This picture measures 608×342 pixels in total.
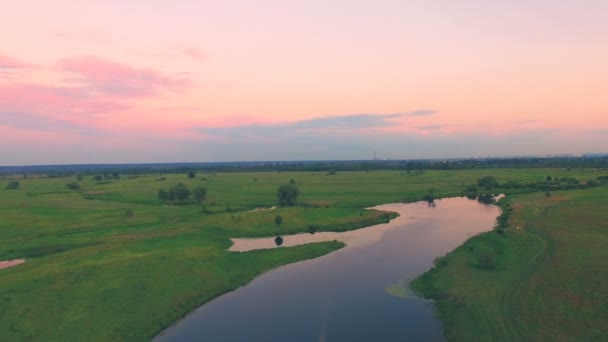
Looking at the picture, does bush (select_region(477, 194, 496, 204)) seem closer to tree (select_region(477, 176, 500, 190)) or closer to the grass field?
the grass field

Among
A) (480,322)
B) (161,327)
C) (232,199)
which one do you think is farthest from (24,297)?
(232,199)

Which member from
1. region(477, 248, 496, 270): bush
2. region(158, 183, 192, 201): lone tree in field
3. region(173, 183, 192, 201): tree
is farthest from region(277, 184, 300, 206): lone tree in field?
region(477, 248, 496, 270): bush

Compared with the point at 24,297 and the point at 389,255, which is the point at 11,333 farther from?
the point at 389,255

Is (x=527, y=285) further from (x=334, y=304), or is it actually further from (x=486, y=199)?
(x=486, y=199)

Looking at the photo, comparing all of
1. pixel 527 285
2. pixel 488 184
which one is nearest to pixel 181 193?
pixel 527 285

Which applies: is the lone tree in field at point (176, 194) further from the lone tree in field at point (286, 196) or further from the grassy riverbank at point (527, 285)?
the grassy riverbank at point (527, 285)
